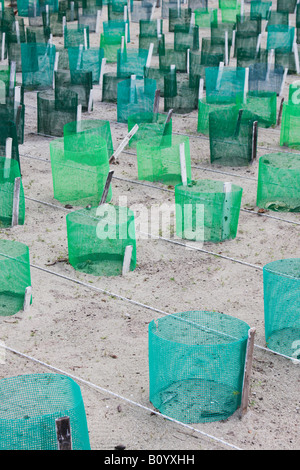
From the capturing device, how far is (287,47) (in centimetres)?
2253

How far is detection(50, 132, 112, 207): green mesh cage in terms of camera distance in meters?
12.6

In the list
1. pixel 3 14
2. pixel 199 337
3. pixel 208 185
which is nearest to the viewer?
pixel 199 337

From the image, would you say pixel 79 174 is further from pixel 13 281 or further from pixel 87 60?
pixel 87 60

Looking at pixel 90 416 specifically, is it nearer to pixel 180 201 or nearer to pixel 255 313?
pixel 255 313

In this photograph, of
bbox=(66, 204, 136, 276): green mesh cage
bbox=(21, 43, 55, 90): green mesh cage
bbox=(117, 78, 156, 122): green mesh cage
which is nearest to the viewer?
bbox=(66, 204, 136, 276): green mesh cage

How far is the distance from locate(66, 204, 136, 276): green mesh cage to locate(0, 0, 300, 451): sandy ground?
20cm

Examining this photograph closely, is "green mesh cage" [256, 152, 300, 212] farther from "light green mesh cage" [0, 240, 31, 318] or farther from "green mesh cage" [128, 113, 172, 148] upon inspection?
"light green mesh cage" [0, 240, 31, 318]

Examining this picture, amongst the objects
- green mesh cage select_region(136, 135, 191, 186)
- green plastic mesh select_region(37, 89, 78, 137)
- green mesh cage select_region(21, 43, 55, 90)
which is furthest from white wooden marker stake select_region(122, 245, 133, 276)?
green mesh cage select_region(21, 43, 55, 90)

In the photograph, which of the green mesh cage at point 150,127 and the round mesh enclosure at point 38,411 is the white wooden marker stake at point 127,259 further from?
the green mesh cage at point 150,127

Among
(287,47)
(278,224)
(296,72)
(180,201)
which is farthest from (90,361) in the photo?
(287,47)

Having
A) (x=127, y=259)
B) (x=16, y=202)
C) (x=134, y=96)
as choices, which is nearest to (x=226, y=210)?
(x=127, y=259)

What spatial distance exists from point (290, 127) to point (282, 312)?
24.3ft

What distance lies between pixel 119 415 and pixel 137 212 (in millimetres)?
5294

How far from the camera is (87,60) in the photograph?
20.3 meters
